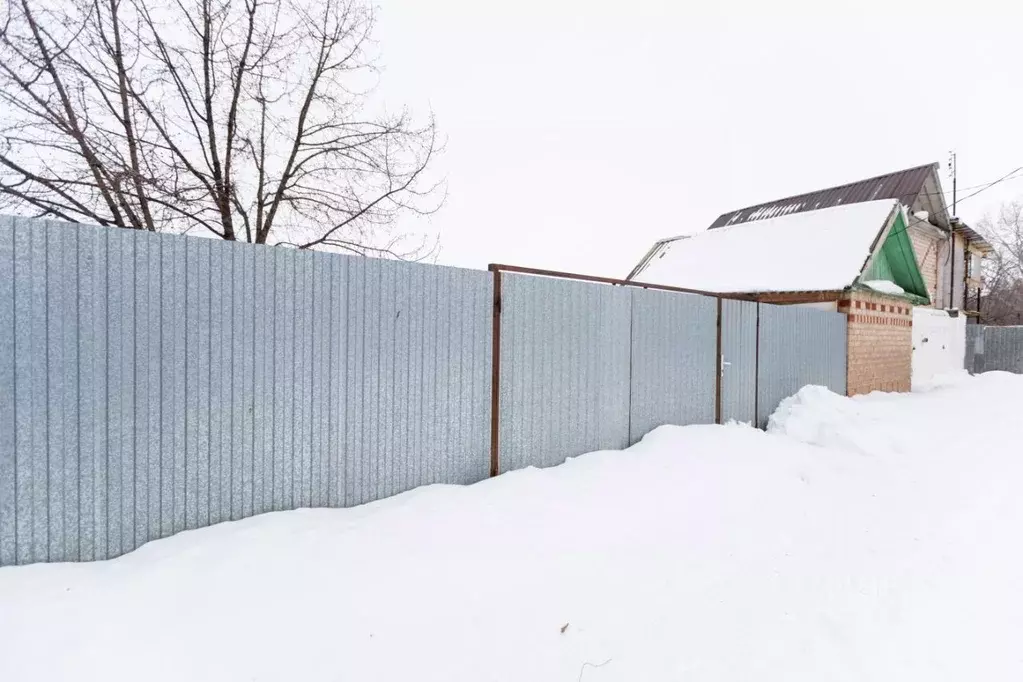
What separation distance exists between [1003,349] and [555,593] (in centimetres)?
2258

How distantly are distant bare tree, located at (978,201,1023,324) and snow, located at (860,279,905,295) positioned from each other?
25.2 meters

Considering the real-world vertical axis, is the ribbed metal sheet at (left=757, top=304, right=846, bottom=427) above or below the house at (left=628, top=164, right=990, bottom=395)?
below

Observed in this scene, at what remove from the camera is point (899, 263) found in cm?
1125

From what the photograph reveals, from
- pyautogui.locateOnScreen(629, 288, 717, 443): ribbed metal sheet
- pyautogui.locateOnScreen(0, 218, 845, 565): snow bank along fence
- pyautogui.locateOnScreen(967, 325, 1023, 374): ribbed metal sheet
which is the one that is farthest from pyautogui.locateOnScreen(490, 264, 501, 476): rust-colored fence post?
pyautogui.locateOnScreen(967, 325, 1023, 374): ribbed metal sheet

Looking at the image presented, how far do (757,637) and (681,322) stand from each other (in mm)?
3774

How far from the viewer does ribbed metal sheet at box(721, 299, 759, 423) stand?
6.29m

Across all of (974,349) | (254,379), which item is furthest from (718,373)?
(974,349)

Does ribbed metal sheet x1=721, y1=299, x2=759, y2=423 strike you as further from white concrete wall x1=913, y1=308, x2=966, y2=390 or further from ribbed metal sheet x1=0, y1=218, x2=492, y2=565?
white concrete wall x1=913, y1=308, x2=966, y2=390


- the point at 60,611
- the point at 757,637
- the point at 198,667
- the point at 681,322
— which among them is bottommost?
the point at 757,637

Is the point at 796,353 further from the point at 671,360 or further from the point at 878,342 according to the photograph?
the point at 878,342

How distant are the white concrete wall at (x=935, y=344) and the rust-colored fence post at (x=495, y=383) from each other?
13045 millimetres

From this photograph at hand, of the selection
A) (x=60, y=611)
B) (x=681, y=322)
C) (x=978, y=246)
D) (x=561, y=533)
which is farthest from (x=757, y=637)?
(x=978, y=246)

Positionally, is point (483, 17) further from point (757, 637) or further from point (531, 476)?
point (757, 637)

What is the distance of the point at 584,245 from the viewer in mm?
15609
